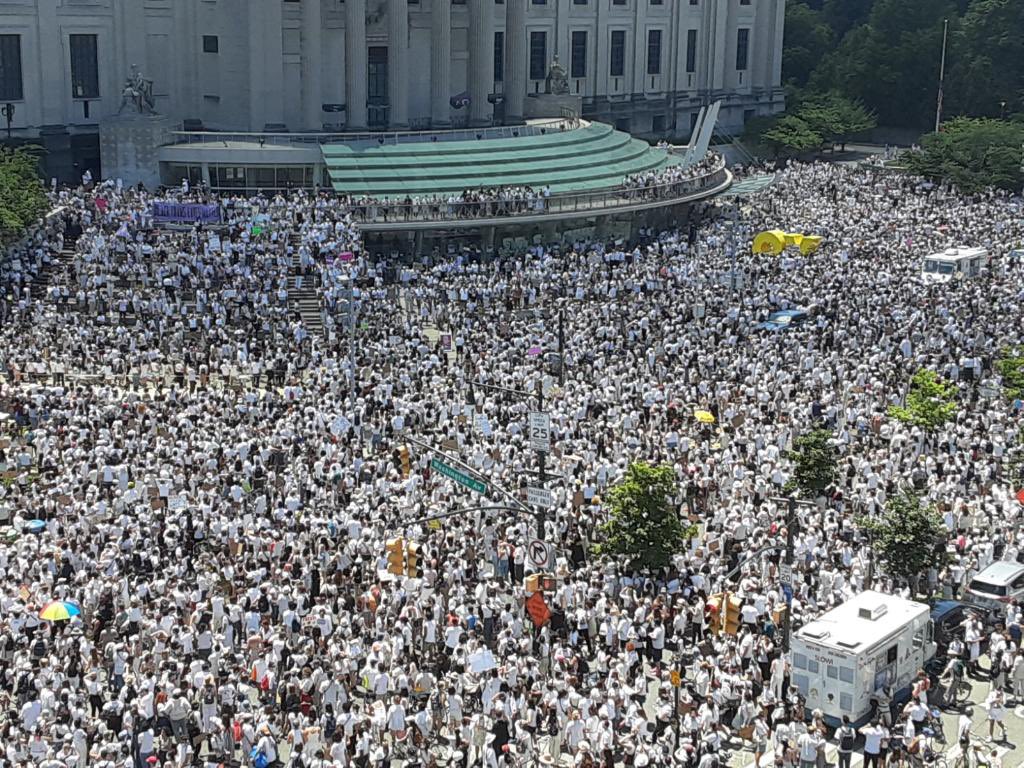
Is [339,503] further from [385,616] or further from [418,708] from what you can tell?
[418,708]

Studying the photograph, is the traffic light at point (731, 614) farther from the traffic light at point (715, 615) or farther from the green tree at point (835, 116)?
the green tree at point (835, 116)

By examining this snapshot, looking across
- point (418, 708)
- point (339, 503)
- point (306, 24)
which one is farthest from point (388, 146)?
point (418, 708)

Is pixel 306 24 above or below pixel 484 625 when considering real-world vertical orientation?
above

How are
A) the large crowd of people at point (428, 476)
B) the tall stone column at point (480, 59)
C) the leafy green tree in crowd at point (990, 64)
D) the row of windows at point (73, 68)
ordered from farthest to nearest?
the leafy green tree in crowd at point (990, 64) → the tall stone column at point (480, 59) → the row of windows at point (73, 68) → the large crowd of people at point (428, 476)

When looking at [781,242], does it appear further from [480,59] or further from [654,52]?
[654,52]

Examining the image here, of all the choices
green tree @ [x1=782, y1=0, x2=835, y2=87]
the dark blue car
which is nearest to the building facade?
the dark blue car

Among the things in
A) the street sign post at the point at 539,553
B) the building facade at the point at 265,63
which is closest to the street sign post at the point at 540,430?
the street sign post at the point at 539,553
